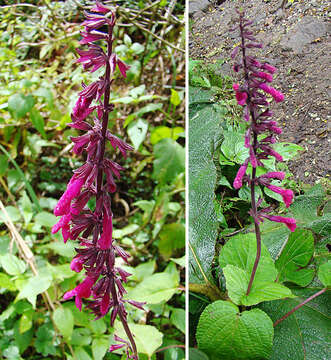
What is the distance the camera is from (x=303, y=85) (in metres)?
0.51

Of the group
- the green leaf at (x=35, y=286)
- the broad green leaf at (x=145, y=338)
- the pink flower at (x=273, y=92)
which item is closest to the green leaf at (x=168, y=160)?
the green leaf at (x=35, y=286)

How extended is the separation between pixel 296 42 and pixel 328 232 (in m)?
0.26

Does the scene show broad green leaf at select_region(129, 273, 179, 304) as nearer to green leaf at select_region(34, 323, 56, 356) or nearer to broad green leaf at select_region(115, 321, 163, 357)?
broad green leaf at select_region(115, 321, 163, 357)

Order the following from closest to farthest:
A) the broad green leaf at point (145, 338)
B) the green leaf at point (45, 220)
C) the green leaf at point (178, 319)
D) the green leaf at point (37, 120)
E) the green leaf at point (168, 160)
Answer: the broad green leaf at point (145, 338) → the green leaf at point (178, 319) → the green leaf at point (45, 220) → the green leaf at point (168, 160) → the green leaf at point (37, 120)

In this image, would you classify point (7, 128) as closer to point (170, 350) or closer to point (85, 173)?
point (170, 350)

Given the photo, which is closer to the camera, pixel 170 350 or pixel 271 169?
pixel 271 169

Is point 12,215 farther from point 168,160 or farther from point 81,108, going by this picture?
point 81,108

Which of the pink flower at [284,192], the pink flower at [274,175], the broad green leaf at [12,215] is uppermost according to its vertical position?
the pink flower at [274,175]

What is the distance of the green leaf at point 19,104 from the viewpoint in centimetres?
116

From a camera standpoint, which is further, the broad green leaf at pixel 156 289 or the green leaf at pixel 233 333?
the broad green leaf at pixel 156 289

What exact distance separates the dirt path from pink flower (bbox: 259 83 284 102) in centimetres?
1

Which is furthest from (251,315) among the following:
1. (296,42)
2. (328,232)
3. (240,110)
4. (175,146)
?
(175,146)

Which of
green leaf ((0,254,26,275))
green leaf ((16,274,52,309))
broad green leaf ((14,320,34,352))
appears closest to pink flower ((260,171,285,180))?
green leaf ((16,274,52,309))

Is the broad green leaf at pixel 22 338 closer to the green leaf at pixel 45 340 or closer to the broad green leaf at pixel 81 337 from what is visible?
the green leaf at pixel 45 340
